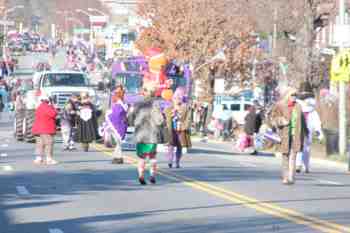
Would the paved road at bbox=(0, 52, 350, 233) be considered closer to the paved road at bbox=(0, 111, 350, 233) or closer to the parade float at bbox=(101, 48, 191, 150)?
the paved road at bbox=(0, 111, 350, 233)

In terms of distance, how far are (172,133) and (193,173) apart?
6.35 ft

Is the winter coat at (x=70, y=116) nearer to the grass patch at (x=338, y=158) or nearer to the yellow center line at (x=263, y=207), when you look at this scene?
the grass patch at (x=338, y=158)

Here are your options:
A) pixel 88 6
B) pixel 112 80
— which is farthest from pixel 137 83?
pixel 88 6

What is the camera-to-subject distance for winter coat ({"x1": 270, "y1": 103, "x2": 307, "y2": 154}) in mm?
23375

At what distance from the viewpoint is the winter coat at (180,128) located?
91.0 feet

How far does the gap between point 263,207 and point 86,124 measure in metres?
17.2

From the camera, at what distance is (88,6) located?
154 metres

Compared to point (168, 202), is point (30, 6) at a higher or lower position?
higher

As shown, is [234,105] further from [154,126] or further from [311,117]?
[154,126]

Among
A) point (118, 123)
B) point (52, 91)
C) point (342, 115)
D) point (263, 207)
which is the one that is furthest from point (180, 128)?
point (52, 91)

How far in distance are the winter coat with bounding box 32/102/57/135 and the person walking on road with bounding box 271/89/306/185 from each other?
24.1 ft

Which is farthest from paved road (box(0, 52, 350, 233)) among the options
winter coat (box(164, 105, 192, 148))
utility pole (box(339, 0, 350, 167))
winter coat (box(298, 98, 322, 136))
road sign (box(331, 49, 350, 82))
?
road sign (box(331, 49, 350, 82))

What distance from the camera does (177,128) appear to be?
28250 mm

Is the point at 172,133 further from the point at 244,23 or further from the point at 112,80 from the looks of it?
the point at 244,23
